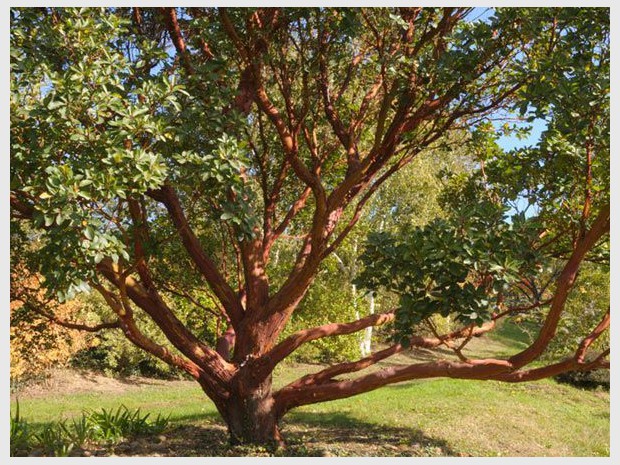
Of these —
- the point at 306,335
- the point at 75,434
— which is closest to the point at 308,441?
the point at 306,335

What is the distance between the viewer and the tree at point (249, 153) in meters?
5.09

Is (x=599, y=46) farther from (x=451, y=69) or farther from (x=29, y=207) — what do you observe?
(x=29, y=207)

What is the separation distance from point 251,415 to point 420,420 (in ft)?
11.7

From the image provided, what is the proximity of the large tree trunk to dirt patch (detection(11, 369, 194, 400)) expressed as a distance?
10.2 m

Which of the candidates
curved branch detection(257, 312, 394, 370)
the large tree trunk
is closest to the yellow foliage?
the large tree trunk

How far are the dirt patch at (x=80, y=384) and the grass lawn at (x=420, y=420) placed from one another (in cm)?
68

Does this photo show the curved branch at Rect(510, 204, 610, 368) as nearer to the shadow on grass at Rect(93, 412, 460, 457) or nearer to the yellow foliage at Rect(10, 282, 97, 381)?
the shadow on grass at Rect(93, 412, 460, 457)

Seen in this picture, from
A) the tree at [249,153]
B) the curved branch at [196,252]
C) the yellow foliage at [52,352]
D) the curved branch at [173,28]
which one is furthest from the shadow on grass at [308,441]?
the curved branch at [173,28]

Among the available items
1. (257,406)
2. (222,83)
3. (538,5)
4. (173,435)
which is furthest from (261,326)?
(538,5)

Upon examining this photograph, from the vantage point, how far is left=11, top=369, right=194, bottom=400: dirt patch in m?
16.3

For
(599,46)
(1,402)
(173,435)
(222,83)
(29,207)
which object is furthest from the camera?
(173,435)

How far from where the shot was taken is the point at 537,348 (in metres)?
6.28

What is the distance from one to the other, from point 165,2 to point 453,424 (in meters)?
7.70

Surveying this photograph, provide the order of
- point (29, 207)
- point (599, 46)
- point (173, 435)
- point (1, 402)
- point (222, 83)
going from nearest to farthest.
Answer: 1. point (1, 402)
2. point (599, 46)
3. point (29, 207)
4. point (222, 83)
5. point (173, 435)
